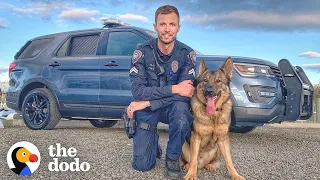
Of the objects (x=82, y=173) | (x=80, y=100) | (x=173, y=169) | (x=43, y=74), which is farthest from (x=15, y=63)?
(x=173, y=169)

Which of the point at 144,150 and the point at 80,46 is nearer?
the point at 144,150

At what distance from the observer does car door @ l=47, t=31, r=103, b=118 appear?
7.52 m

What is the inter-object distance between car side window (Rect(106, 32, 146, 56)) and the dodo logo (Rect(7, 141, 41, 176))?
3.37 meters

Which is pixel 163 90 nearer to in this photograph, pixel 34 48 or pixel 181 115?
pixel 181 115

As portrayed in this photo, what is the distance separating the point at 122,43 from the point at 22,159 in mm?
3802

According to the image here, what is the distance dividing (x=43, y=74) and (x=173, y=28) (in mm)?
5061

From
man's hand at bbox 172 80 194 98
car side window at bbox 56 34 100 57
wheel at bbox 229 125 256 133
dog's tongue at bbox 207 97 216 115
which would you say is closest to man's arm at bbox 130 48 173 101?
man's hand at bbox 172 80 194 98

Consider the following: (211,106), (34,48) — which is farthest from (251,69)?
(34,48)

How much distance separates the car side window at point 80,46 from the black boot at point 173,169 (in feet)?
14.5

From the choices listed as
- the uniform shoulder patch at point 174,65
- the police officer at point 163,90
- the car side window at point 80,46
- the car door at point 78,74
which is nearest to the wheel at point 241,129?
the car door at point 78,74

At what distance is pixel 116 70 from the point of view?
715cm

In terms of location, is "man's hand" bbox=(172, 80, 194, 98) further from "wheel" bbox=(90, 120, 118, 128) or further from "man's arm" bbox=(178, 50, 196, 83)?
"wheel" bbox=(90, 120, 118, 128)

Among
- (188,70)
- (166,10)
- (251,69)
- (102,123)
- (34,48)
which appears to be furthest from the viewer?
(102,123)

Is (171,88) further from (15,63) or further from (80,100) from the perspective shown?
(15,63)
